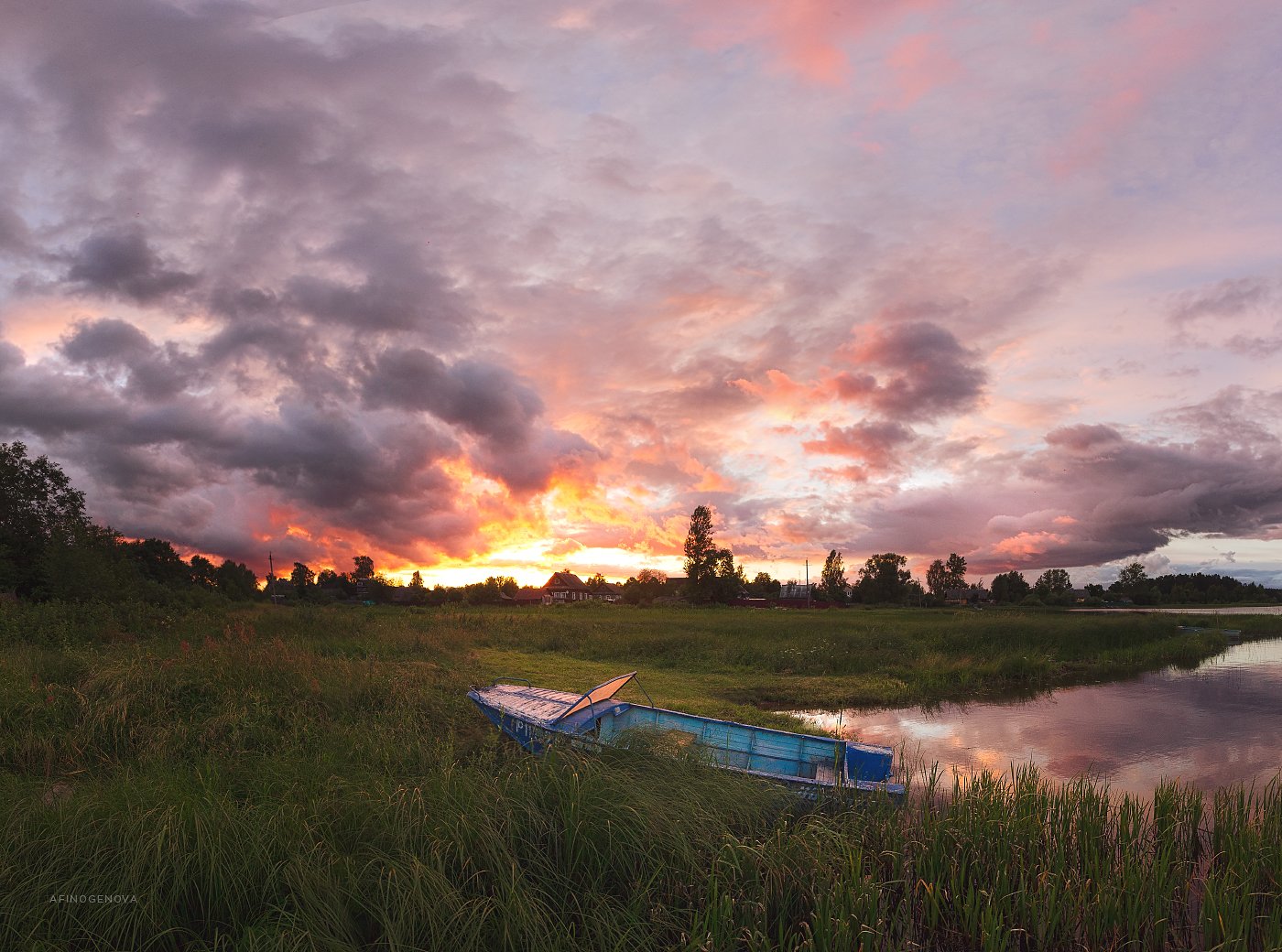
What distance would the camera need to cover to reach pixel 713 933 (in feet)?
15.7

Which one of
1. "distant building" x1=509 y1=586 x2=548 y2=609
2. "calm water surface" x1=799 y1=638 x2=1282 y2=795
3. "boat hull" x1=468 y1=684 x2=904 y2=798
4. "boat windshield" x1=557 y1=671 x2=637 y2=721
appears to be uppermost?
"boat windshield" x1=557 y1=671 x2=637 y2=721

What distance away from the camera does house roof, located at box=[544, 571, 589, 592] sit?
402ft

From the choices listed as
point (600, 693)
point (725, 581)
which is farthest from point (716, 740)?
point (725, 581)

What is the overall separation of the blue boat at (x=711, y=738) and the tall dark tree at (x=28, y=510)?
45605mm

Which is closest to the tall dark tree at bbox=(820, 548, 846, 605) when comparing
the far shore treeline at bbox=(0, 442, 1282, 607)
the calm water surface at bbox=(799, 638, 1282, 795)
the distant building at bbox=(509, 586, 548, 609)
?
the far shore treeline at bbox=(0, 442, 1282, 607)

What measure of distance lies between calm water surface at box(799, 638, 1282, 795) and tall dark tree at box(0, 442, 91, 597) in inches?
1936

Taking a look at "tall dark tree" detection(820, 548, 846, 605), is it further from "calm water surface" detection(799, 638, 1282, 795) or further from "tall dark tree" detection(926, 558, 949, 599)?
"calm water surface" detection(799, 638, 1282, 795)

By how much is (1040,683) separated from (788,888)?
2312cm

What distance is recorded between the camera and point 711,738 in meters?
11.1

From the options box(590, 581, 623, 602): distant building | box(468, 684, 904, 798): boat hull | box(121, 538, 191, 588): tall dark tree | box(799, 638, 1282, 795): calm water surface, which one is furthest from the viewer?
box(590, 581, 623, 602): distant building

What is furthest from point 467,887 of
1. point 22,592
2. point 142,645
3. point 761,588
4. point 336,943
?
point 761,588
